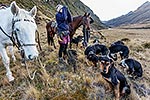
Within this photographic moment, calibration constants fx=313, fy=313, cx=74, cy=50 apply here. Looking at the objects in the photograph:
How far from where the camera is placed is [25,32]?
7.87 m

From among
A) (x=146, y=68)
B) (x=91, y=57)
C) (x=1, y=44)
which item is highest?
(x=1, y=44)

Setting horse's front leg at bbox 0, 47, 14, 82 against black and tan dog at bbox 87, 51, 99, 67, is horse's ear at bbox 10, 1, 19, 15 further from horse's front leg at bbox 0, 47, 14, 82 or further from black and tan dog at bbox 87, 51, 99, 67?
black and tan dog at bbox 87, 51, 99, 67

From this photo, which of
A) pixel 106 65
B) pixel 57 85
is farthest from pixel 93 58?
pixel 57 85

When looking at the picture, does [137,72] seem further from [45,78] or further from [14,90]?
[14,90]

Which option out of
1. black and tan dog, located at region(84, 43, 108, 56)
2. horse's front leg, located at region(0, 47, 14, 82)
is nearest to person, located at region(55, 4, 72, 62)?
black and tan dog, located at region(84, 43, 108, 56)

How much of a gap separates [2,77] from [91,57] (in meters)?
3.92

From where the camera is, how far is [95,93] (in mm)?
9625

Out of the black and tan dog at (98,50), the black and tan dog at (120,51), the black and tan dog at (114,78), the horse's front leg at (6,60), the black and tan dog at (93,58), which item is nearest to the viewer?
the black and tan dog at (114,78)

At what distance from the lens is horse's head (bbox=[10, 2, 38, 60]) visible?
789 cm

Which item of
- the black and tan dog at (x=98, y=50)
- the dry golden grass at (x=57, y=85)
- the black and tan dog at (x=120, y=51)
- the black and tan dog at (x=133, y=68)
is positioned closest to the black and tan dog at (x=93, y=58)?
the dry golden grass at (x=57, y=85)

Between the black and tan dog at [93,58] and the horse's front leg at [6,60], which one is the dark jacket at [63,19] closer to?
the black and tan dog at [93,58]

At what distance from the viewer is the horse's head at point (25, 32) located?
25.9ft

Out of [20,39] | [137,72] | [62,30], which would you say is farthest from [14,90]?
[137,72]

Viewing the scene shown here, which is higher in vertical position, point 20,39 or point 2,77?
point 20,39
